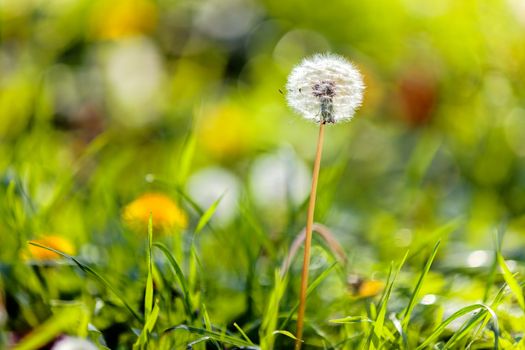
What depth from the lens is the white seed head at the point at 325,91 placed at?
2.57 feet

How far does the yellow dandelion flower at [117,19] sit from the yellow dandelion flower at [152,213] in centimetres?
154

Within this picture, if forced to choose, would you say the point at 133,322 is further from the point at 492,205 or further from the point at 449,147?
the point at 449,147

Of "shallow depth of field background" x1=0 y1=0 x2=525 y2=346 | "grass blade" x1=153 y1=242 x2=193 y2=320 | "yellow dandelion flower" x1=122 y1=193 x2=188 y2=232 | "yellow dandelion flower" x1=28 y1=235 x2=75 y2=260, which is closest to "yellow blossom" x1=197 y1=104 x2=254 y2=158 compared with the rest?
"shallow depth of field background" x1=0 y1=0 x2=525 y2=346

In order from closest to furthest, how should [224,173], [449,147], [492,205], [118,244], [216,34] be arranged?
[118,244] < [492,205] < [224,173] < [449,147] < [216,34]

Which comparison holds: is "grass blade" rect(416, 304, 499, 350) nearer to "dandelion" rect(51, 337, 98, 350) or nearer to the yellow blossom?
"dandelion" rect(51, 337, 98, 350)

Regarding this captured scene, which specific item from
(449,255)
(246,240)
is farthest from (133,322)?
(449,255)

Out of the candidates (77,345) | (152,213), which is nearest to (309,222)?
(77,345)

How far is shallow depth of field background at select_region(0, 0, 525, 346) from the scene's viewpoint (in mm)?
1080

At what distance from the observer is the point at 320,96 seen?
2.59 ft

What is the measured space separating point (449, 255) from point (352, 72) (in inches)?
27.1

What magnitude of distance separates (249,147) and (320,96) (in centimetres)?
141

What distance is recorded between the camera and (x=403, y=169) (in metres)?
2.19

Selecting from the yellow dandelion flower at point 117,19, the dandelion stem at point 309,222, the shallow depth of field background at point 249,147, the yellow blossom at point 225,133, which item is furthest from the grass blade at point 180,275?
the yellow dandelion flower at point 117,19

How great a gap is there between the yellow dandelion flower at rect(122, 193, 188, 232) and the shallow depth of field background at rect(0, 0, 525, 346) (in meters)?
0.01
